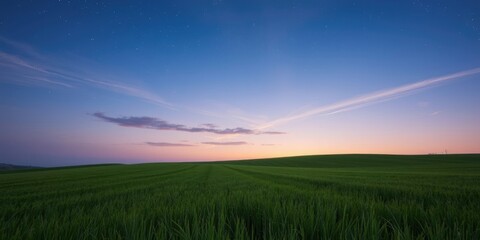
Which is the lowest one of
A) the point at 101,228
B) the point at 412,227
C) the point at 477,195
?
the point at 477,195

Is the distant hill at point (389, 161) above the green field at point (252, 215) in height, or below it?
below

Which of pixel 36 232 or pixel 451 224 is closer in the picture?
pixel 36 232

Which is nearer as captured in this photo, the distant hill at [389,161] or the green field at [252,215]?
the green field at [252,215]

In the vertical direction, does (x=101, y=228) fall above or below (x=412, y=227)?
above

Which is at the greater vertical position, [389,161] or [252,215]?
[252,215]

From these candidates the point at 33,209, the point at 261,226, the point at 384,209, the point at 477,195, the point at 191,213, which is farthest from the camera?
the point at 477,195

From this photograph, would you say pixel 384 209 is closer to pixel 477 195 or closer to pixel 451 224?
pixel 451 224

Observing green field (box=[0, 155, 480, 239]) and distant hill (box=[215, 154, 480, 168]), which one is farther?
distant hill (box=[215, 154, 480, 168])

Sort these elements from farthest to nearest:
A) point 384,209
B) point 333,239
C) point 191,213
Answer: point 384,209
point 191,213
point 333,239

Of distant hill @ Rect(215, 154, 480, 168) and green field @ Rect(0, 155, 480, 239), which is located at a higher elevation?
green field @ Rect(0, 155, 480, 239)

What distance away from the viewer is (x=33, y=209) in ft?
18.9

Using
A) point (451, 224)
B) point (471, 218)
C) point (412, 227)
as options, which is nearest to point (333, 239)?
point (412, 227)

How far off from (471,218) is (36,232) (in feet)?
13.6

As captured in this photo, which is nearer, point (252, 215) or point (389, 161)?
point (252, 215)
